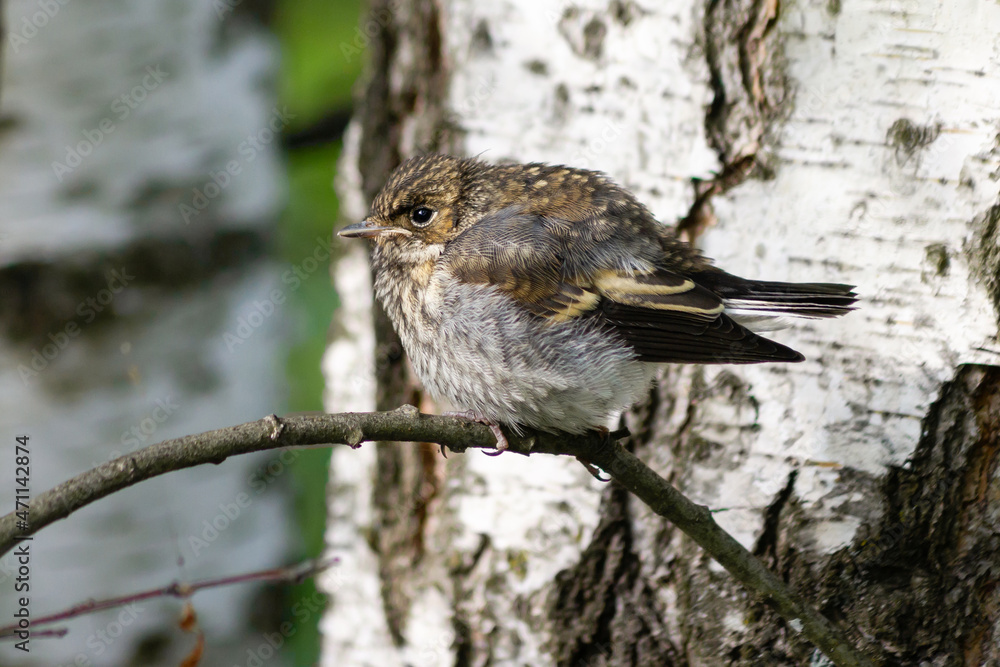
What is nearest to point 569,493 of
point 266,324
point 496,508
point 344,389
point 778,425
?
point 496,508

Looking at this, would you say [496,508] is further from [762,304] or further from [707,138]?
[707,138]

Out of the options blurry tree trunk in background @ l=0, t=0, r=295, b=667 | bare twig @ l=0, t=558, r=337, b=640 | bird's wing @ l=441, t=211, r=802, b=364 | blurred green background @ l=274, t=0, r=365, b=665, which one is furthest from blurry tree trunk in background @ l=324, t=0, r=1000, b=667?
blurred green background @ l=274, t=0, r=365, b=665

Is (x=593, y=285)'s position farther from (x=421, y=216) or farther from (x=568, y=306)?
(x=421, y=216)

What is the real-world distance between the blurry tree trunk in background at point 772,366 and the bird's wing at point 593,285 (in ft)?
1.06

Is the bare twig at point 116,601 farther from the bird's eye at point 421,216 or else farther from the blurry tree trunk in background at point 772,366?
the bird's eye at point 421,216

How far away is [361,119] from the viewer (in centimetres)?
345

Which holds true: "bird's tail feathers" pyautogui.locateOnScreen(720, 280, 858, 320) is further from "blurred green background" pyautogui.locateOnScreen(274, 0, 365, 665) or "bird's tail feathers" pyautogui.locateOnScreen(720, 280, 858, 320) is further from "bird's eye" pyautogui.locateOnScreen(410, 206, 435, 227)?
"blurred green background" pyautogui.locateOnScreen(274, 0, 365, 665)

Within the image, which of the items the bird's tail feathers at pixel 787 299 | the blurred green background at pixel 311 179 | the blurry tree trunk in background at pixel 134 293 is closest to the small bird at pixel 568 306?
the bird's tail feathers at pixel 787 299

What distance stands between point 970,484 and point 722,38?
1.50 metres

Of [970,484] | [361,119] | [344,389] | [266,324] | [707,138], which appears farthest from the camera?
[266,324]

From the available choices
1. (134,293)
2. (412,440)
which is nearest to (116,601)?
(412,440)

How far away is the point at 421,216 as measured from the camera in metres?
2.81

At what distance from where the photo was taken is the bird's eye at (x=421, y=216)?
2800mm

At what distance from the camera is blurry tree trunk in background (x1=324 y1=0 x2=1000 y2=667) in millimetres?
2240
